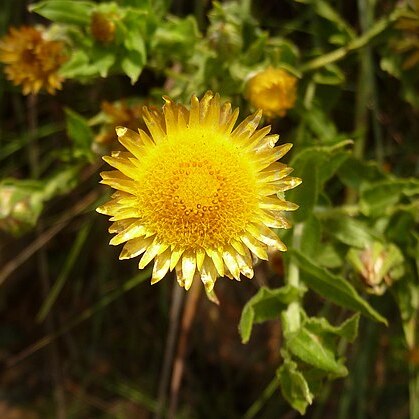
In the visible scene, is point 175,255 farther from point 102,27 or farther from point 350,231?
point 102,27

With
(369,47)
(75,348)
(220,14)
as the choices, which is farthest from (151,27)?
(75,348)

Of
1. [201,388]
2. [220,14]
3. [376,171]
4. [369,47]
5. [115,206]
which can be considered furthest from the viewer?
[201,388]

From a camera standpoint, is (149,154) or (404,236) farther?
(404,236)

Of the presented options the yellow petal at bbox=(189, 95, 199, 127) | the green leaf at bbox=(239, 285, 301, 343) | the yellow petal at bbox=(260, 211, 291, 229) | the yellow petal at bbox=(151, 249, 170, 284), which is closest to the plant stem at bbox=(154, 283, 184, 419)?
the green leaf at bbox=(239, 285, 301, 343)

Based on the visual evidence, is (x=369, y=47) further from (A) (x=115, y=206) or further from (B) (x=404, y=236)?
(A) (x=115, y=206)

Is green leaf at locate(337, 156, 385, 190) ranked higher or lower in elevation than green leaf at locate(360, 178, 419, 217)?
higher

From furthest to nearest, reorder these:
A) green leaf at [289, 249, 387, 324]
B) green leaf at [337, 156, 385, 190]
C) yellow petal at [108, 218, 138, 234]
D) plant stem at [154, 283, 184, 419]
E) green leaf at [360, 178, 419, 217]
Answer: plant stem at [154, 283, 184, 419]
green leaf at [337, 156, 385, 190]
green leaf at [360, 178, 419, 217]
green leaf at [289, 249, 387, 324]
yellow petal at [108, 218, 138, 234]

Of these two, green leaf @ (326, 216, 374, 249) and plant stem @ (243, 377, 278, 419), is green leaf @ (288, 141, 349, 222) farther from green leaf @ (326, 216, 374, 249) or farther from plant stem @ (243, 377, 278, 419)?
plant stem @ (243, 377, 278, 419)

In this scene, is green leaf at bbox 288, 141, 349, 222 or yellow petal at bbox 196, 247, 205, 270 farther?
green leaf at bbox 288, 141, 349, 222
